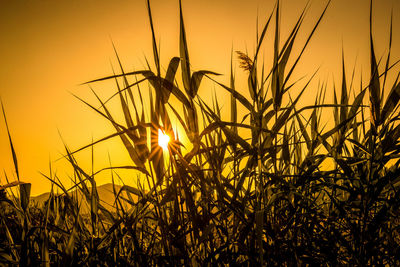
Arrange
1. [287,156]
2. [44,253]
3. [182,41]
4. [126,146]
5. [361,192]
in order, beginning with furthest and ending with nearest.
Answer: [287,156] → [361,192] → [126,146] → [182,41] → [44,253]

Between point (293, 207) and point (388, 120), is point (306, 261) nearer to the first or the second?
point (293, 207)

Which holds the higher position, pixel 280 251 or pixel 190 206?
pixel 190 206

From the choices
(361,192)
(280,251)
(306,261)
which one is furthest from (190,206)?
(361,192)

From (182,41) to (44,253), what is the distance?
887 mm

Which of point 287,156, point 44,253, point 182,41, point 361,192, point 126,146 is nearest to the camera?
point 44,253

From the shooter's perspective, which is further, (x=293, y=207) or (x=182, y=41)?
(x=293, y=207)

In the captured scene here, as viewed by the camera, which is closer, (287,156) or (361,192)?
(361,192)

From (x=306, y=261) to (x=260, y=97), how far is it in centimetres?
75

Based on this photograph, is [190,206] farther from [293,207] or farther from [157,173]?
[293,207]

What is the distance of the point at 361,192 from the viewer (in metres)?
1.19

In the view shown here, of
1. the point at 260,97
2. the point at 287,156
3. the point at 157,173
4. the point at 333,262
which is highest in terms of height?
the point at 260,97

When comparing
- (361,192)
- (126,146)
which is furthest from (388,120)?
(126,146)

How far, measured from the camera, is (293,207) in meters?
1.23

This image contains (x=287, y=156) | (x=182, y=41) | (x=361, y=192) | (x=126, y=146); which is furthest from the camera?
(x=287, y=156)
